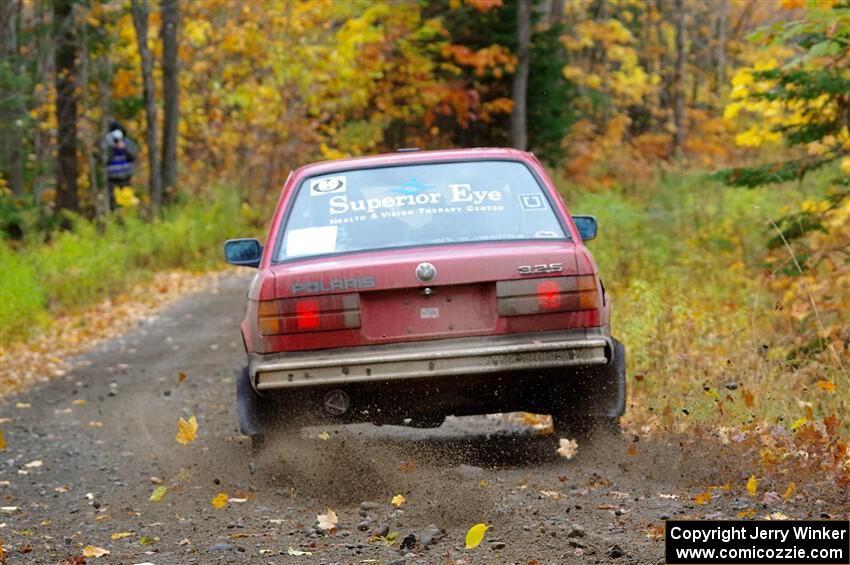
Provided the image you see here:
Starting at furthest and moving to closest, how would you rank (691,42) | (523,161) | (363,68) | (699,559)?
(691,42) → (363,68) → (523,161) → (699,559)

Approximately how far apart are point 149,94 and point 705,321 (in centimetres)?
1874

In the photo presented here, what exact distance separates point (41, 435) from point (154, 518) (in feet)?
11.8

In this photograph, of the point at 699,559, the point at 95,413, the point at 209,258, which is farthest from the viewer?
the point at 209,258

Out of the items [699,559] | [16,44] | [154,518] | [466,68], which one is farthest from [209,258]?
[699,559]

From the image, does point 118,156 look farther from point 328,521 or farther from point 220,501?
point 328,521

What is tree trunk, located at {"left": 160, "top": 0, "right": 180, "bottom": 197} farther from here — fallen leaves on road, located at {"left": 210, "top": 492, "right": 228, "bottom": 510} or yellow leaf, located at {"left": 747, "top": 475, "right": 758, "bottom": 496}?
yellow leaf, located at {"left": 747, "top": 475, "right": 758, "bottom": 496}

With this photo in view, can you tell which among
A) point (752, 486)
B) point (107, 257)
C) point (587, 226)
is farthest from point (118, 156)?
point (752, 486)

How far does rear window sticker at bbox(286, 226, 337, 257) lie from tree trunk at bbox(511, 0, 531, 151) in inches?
820

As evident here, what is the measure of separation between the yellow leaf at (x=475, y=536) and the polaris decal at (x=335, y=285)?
5.90ft

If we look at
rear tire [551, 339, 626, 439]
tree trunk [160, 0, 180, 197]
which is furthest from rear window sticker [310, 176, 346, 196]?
tree trunk [160, 0, 180, 197]

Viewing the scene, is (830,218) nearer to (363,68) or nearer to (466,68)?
(466,68)

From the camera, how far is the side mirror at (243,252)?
321 inches

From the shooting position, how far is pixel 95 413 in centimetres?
1112

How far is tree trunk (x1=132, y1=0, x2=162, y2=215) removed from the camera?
2700 cm
